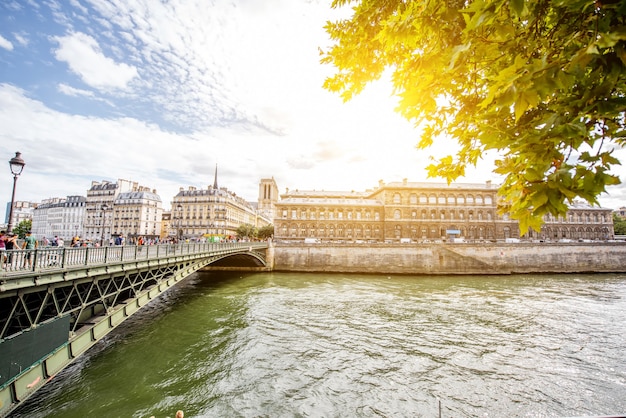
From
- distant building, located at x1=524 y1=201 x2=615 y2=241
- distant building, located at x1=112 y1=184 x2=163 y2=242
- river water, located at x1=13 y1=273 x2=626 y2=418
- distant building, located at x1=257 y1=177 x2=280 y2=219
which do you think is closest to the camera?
river water, located at x1=13 y1=273 x2=626 y2=418

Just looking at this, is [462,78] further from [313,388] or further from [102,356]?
[102,356]

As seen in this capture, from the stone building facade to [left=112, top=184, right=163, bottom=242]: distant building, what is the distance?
150ft

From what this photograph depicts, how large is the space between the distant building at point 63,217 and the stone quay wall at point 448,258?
82642 millimetres

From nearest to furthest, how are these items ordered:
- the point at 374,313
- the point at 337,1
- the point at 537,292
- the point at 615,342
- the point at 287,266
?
the point at 337,1
the point at 615,342
the point at 374,313
the point at 537,292
the point at 287,266

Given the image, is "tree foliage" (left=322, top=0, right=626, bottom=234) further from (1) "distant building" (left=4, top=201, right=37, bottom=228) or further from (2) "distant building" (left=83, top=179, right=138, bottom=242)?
(1) "distant building" (left=4, top=201, right=37, bottom=228)

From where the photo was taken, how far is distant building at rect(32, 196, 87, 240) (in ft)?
289

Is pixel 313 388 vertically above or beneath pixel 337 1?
beneath

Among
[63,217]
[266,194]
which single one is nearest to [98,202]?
[63,217]

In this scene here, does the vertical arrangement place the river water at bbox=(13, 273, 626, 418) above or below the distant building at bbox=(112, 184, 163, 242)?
below

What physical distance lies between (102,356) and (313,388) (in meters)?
9.01

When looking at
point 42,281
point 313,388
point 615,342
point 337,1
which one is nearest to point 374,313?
point 313,388

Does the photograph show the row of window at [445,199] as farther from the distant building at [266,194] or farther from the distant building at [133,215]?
the distant building at [266,194]

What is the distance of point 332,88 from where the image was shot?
13.7ft

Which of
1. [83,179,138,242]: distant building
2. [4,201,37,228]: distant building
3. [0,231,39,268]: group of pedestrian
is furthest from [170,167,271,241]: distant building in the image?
[4,201,37,228]: distant building
